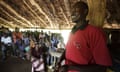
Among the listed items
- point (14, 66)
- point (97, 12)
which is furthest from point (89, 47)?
point (14, 66)

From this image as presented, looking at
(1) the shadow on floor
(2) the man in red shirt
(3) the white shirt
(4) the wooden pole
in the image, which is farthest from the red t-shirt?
(3) the white shirt

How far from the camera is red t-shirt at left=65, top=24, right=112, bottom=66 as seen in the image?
2.09 m

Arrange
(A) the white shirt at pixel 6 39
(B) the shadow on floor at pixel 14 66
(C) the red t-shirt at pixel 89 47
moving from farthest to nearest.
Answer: (A) the white shirt at pixel 6 39, (B) the shadow on floor at pixel 14 66, (C) the red t-shirt at pixel 89 47

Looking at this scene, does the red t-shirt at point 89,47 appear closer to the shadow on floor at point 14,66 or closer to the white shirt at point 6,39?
the shadow on floor at point 14,66

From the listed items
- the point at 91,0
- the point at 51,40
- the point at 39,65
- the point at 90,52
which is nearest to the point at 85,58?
the point at 90,52

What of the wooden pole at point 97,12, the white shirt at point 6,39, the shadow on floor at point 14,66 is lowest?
the shadow on floor at point 14,66

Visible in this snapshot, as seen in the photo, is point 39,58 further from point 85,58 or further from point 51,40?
point 85,58

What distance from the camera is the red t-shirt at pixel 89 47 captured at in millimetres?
2086

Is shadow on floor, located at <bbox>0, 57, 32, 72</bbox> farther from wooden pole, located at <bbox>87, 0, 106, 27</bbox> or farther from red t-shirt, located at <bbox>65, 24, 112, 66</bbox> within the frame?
wooden pole, located at <bbox>87, 0, 106, 27</bbox>

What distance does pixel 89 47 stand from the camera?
2139mm

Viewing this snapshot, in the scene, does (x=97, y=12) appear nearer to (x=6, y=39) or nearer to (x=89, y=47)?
(x=89, y=47)

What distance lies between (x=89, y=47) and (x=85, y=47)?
0.03 m

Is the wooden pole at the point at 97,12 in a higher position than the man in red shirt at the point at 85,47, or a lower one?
higher

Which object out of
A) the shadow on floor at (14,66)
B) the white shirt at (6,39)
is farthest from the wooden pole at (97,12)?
the white shirt at (6,39)
